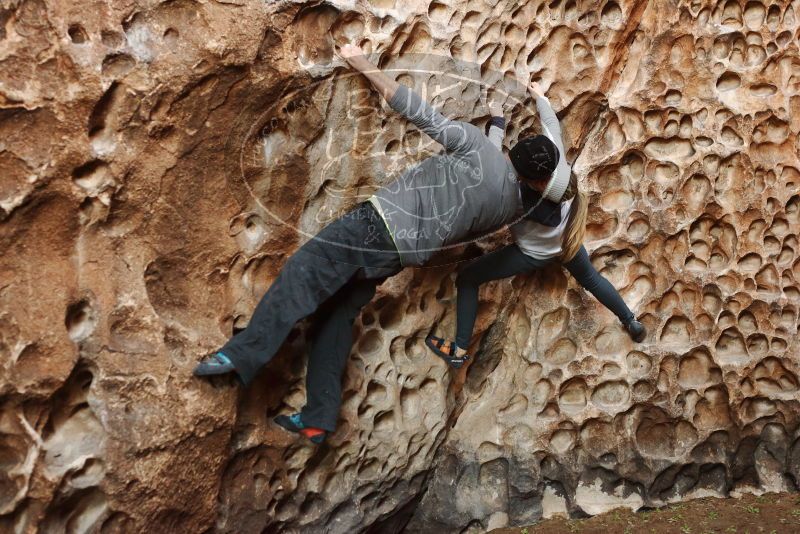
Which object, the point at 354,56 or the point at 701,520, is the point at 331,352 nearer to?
the point at 354,56

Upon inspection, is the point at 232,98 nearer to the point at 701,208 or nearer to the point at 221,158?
the point at 221,158

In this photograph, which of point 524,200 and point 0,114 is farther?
point 524,200

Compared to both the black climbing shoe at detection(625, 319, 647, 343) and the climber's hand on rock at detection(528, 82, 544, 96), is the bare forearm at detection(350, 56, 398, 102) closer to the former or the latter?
the climber's hand on rock at detection(528, 82, 544, 96)

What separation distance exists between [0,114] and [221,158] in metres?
0.77

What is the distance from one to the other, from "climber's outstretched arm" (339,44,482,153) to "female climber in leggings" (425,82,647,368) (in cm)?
20

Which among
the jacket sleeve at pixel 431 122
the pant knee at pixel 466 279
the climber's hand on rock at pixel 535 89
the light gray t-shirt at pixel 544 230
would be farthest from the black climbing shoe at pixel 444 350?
the climber's hand on rock at pixel 535 89

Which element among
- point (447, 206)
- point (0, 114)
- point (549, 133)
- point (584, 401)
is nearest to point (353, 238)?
point (447, 206)

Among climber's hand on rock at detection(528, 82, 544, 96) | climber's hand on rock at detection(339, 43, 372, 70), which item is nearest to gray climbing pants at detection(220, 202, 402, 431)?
climber's hand on rock at detection(339, 43, 372, 70)

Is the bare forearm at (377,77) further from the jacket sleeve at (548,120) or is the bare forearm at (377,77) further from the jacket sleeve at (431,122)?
the jacket sleeve at (548,120)

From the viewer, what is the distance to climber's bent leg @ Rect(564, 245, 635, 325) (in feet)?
11.8

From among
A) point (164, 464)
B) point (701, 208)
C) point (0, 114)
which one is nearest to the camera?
point (0, 114)

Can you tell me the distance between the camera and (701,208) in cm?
393

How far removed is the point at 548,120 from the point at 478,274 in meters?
0.70

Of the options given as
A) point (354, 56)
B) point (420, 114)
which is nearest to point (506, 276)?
point (420, 114)
